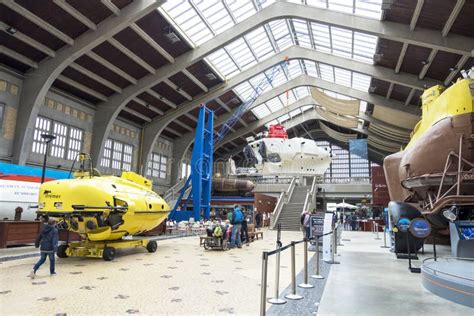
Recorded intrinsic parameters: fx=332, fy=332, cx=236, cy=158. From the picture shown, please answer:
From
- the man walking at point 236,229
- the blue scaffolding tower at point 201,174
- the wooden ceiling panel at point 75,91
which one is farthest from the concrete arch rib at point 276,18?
the man walking at point 236,229

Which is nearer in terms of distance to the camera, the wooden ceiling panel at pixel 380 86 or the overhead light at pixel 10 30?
the overhead light at pixel 10 30

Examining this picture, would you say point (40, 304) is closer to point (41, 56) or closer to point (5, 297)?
point (5, 297)

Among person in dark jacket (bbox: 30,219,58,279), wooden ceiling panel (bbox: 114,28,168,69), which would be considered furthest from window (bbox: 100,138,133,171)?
person in dark jacket (bbox: 30,219,58,279)

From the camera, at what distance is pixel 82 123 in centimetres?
2391

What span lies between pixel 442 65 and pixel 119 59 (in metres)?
18.7

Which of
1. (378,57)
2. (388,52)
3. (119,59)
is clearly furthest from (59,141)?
(388,52)

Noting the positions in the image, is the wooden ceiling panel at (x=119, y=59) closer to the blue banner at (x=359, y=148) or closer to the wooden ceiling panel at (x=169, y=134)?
the wooden ceiling panel at (x=169, y=134)

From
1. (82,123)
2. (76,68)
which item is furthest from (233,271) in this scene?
(82,123)

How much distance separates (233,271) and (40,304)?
372 cm

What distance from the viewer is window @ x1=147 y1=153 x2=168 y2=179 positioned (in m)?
32.1

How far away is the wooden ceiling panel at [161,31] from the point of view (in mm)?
18741

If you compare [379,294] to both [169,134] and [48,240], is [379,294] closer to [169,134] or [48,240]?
[48,240]

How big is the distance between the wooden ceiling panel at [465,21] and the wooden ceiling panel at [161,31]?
14.6 metres

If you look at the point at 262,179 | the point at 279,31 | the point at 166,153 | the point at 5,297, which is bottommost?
the point at 5,297
